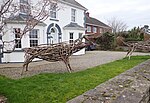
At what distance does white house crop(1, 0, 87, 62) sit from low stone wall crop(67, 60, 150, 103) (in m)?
11.3

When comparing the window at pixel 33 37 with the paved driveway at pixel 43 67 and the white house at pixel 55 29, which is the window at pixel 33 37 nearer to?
the white house at pixel 55 29

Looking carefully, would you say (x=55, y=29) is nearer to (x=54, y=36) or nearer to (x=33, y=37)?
(x=54, y=36)

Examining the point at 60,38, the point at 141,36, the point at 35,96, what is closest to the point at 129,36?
the point at 141,36

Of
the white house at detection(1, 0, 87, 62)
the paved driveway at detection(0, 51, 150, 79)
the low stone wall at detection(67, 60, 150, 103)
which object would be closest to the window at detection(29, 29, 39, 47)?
the white house at detection(1, 0, 87, 62)

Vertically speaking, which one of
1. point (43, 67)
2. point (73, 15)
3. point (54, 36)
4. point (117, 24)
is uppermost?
point (117, 24)

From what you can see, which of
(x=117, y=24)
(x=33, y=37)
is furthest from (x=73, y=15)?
(x=117, y=24)

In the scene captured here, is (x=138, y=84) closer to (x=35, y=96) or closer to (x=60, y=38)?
(x=35, y=96)

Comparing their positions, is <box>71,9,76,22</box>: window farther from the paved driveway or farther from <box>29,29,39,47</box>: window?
the paved driveway

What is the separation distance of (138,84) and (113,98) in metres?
0.87

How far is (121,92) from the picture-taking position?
313cm

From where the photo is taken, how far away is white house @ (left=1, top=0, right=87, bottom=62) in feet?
48.3

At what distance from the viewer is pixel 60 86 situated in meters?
6.16

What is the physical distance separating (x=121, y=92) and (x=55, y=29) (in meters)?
16.3

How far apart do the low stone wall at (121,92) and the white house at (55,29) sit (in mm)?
11340
